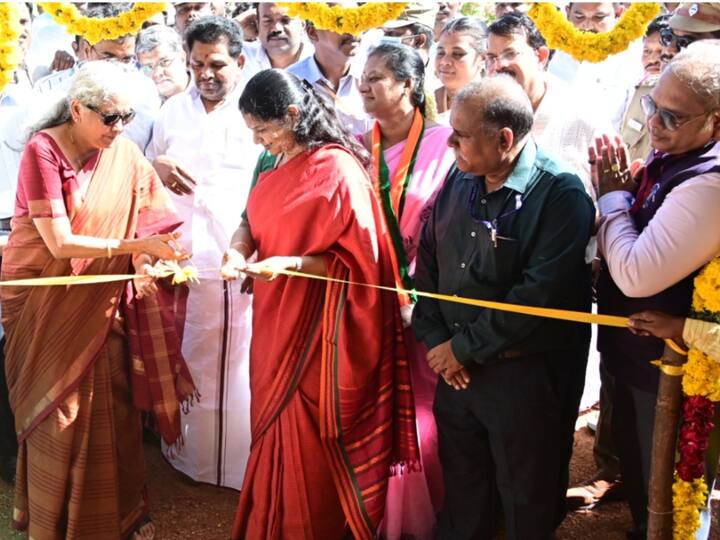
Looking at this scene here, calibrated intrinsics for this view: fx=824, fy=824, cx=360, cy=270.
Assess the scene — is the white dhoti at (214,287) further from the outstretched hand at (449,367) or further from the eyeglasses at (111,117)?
the outstretched hand at (449,367)

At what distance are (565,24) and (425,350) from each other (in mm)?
2804

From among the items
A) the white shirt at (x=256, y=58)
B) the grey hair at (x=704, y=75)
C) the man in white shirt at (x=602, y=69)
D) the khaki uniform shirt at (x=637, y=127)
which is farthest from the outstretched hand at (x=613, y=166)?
the white shirt at (x=256, y=58)

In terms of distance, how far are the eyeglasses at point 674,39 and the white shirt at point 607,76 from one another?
89cm

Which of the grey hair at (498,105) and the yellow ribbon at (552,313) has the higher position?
the grey hair at (498,105)

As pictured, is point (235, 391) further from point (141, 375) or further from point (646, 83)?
point (646, 83)

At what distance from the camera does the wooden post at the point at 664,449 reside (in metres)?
3.23

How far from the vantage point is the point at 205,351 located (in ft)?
15.8

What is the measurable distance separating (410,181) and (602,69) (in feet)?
12.4

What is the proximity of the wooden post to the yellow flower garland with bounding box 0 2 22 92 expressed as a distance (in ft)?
12.2

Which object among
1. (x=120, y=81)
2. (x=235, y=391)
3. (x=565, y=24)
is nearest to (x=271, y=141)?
(x=120, y=81)

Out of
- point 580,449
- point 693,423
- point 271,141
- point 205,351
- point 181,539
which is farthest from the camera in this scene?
point 580,449

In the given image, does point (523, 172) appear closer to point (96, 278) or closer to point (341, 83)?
point (96, 278)

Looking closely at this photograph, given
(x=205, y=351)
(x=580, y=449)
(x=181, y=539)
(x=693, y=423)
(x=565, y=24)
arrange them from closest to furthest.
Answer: (x=693, y=423) < (x=181, y=539) < (x=205, y=351) < (x=580, y=449) < (x=565, y=24)

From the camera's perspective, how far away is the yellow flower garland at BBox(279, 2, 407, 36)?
16.9ft
